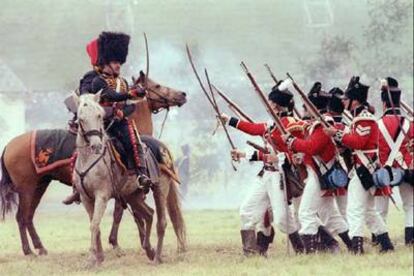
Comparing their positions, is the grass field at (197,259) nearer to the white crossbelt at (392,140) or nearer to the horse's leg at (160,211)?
the horse's leg at (160,211)

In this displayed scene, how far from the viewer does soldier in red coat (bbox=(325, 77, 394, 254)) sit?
10.5 metres

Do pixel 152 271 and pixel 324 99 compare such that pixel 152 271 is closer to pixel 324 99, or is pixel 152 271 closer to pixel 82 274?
pixel 82 274

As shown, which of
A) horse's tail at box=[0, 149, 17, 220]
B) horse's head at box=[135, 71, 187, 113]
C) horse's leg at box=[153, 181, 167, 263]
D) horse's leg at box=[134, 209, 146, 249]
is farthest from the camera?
horse's tail at box=[0, 149, 17, 220]

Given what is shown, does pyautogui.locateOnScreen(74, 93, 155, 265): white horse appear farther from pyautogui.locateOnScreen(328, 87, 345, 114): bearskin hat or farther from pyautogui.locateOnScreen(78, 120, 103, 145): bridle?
pyautogui.locateOnScreen(328, 87, 345, 114): bearskin hat

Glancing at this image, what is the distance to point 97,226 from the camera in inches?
422

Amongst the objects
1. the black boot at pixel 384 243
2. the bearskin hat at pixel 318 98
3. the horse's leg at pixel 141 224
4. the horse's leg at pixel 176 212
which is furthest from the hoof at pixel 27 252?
the black boot at pixel 384 243

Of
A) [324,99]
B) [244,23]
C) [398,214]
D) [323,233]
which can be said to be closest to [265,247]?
[323,233]

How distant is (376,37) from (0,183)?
10038 mm

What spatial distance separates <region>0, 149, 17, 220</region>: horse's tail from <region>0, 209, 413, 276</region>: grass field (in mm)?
471

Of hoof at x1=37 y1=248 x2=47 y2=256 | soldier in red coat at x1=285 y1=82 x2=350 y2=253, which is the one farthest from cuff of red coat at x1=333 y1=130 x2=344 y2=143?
hoof at x1=37 y1=248 x2=47 y2=256

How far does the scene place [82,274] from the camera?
10242 millimetres

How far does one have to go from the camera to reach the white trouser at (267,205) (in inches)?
441

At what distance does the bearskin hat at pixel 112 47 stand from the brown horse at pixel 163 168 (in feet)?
3.17

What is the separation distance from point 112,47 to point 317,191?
226 centimetres
